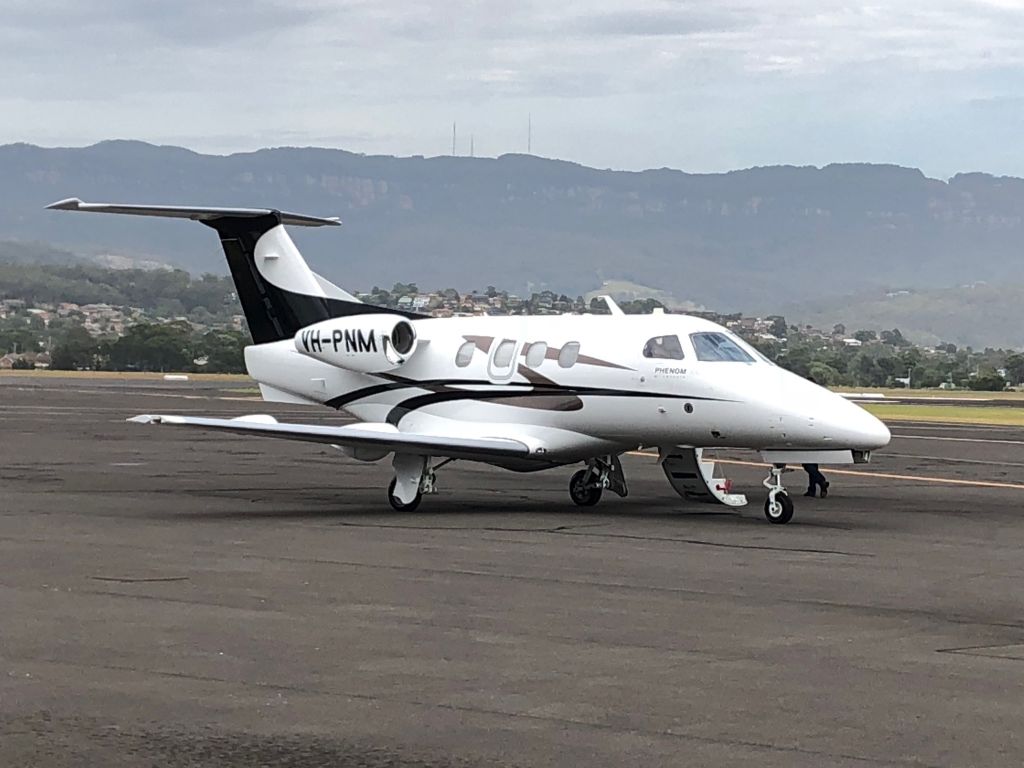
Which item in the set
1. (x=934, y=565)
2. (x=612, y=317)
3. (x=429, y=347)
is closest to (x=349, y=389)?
(x=429, y=347)

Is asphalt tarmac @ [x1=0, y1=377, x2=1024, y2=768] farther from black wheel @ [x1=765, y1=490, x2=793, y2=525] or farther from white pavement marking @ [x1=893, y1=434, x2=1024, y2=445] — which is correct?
white pavement marking @ [x1=893, y1=434, x2=1024, y2=445]

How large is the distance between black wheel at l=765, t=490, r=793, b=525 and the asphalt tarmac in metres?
0.20

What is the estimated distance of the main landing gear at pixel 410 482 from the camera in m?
22.2

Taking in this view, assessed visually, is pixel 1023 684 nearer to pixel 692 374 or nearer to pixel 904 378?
pixel 692 374

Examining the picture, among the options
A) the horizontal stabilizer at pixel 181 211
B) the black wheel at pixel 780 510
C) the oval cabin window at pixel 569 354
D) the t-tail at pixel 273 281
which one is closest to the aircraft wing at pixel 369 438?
the oval cabin window at pixel 569 354

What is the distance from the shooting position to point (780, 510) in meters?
20.9

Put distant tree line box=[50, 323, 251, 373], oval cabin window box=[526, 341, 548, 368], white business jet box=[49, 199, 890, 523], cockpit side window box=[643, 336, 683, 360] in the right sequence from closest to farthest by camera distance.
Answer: white business jet box=[49, 199, 890, 523] < cockpit side window box=[643, 336, 683, 360] < oval cabin window box=[526, 341, 548, 368] < distant tree line box=[50, 323, 251, 373]

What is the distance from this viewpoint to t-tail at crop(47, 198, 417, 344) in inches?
1029

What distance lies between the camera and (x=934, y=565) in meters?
16.9

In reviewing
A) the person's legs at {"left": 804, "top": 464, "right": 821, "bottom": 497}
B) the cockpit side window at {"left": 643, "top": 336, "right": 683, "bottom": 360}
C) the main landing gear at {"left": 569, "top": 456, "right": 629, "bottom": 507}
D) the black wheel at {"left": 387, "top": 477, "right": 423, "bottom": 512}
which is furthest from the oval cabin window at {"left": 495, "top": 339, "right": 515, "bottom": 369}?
the person's legs at {"left": 804, "top": 464, "right": 821, "bottom": 497}

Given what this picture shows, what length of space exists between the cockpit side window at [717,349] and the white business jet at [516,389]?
0.02m

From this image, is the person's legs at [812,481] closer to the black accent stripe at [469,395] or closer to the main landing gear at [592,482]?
the main landing gear at [592,482]

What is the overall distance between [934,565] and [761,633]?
5015 millimetres

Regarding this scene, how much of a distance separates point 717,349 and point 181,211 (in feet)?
25.9
